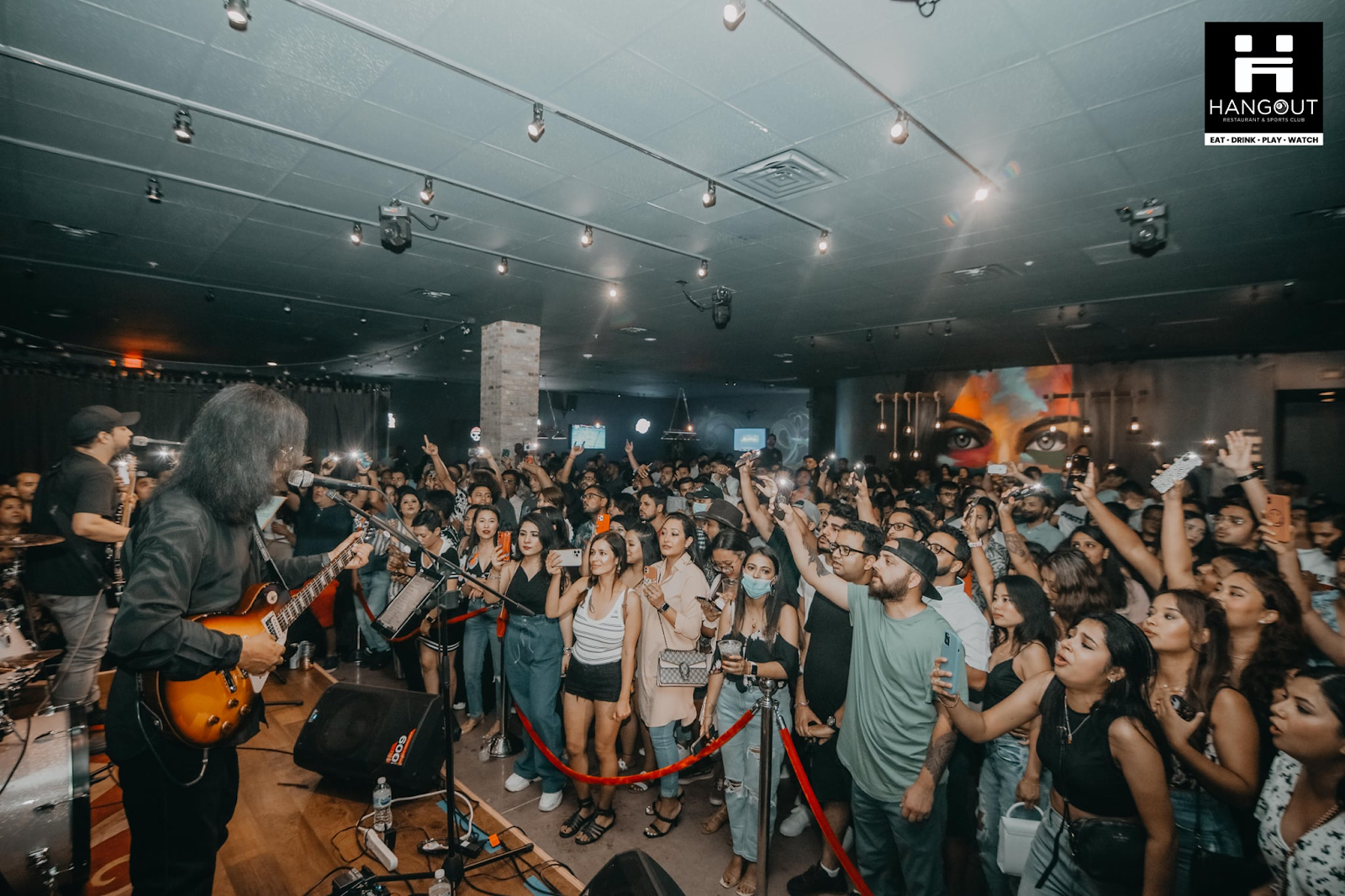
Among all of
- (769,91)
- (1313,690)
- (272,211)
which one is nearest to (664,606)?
(1313,690)

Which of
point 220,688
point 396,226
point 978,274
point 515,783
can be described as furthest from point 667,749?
point 978,274

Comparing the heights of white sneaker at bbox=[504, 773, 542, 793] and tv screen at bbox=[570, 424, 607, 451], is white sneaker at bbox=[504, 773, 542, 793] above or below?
below

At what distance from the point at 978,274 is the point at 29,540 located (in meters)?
7.85

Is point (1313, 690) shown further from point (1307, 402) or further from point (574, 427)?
point (574, 427)

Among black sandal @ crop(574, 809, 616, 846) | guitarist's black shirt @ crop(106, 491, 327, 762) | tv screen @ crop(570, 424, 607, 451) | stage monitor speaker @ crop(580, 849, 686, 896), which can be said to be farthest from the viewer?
tv screen @ crop(570, 424, 607, 451)

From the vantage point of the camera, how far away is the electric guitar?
5.96 feet

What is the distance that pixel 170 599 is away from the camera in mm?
1689

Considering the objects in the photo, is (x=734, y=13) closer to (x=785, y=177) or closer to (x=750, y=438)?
(x=785, y=177)

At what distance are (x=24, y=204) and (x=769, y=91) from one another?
604 cm

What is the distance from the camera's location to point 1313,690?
1.66 m

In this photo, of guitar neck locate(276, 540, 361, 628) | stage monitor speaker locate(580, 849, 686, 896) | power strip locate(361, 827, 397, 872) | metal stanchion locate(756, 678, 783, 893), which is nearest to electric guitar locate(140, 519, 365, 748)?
guitar neck locate(276, 540, 361, 628)

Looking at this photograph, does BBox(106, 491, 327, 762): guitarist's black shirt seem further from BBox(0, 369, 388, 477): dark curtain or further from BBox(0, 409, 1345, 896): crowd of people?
BBox(0, 369, 388, 477): dark curtain

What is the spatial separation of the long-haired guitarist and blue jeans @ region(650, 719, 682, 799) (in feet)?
6.18

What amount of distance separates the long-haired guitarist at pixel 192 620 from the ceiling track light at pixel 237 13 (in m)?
1.66
